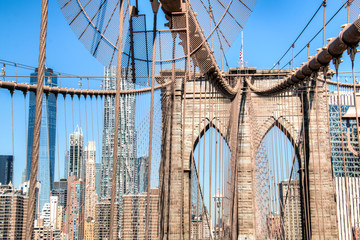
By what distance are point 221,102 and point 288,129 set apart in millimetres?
2790

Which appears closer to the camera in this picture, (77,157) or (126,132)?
(126,132)

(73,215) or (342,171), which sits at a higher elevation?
(342,171)

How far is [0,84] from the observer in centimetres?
1173

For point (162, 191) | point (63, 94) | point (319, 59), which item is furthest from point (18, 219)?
point (319, 59)

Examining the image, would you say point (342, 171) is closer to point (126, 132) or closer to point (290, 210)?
point (290, 210)

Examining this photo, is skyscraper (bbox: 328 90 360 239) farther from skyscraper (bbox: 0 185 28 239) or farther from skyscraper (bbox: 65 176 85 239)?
skyscraper (bbox: 0 185 28 239)

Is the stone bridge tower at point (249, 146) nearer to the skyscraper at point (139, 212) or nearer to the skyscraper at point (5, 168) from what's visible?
the skyscraper at point (139, 212)

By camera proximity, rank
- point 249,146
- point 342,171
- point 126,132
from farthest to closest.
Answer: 1. point 342,171
2. point 126,132
3. point 249,146

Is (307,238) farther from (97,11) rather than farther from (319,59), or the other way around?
(97,11)

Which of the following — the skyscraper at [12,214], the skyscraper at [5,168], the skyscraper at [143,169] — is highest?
the skyscraper at [5,168]

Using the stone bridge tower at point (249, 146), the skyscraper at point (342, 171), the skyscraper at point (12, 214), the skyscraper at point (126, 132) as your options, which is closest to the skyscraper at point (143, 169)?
the skyscraper at point (126, 132)

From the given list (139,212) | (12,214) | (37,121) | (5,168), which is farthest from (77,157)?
(37,121)

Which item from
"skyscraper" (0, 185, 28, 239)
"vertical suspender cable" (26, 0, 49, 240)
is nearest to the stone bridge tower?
"vertical suspender cable" (26, 0, 49, 240)

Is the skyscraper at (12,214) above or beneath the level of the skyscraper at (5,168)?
beneath
